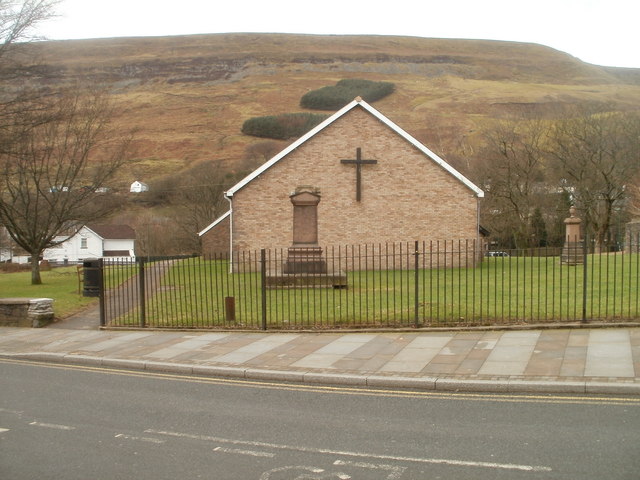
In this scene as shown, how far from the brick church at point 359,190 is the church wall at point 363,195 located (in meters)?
0.05

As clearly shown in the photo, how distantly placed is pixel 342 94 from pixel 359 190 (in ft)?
292

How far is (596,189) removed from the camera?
41.3 metres

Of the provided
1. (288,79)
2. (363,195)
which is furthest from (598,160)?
(288,79)

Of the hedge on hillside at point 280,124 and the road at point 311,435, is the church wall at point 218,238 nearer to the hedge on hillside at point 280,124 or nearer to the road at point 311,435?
the road at point 311,435

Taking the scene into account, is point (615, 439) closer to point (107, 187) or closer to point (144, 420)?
point (144, 420)

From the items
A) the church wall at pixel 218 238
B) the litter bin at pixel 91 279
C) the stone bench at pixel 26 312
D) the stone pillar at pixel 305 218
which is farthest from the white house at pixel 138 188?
the stone bench at pixel 26 312

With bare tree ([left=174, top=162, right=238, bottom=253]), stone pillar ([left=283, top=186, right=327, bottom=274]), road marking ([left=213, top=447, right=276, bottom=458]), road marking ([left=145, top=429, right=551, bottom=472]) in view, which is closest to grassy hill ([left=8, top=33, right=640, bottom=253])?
bare tree ([left=174, top=162, right=238, bottom=253])

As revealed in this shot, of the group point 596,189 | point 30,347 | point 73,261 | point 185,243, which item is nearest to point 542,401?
point 30,347

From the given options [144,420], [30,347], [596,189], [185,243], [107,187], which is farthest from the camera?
[185,243]

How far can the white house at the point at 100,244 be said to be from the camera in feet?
252

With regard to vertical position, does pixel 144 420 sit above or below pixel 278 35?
below

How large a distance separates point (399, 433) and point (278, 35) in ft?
573

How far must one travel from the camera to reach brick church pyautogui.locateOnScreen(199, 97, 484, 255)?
2758cm

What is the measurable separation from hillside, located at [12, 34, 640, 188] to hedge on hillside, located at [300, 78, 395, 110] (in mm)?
2665
